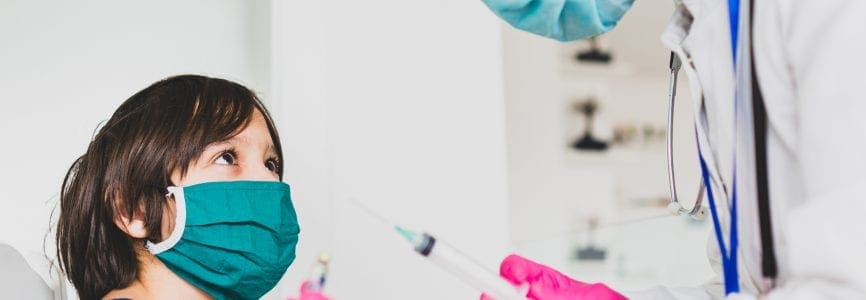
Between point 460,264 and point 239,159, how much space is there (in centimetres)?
71

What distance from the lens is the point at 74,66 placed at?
77.0 inches

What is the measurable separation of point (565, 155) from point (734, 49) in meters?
2.25

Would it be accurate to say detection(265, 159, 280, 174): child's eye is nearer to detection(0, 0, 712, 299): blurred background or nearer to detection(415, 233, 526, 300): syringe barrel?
detection(0, 0, 712, 299): blurred background

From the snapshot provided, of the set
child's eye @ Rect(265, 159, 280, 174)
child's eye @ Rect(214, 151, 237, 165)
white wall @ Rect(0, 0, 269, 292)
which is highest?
white wall @ Rect(0, 0, 269, 292)

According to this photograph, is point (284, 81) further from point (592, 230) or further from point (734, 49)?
point (592, 230)

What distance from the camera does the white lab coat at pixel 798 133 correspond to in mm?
648

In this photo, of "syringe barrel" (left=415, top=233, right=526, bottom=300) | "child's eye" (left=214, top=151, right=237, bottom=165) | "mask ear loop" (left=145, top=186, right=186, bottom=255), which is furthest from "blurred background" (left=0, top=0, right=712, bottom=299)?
"syringe barrel" (left=415, top=233, right=526, bottom=300)

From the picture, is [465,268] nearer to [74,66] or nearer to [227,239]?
[227,239]

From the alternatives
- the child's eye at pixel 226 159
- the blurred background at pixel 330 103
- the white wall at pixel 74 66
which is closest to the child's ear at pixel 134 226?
the child's eye at pixel 226 159

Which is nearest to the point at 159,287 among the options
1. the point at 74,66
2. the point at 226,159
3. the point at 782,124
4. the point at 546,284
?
the point at 226,159

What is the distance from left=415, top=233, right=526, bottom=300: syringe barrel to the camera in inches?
30.8

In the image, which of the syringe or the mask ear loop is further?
the mask ear loop

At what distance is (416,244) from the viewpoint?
2.59 feet

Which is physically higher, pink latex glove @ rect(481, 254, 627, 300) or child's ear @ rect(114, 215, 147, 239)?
child's ear @ rect(114, 215, 147, 239)
